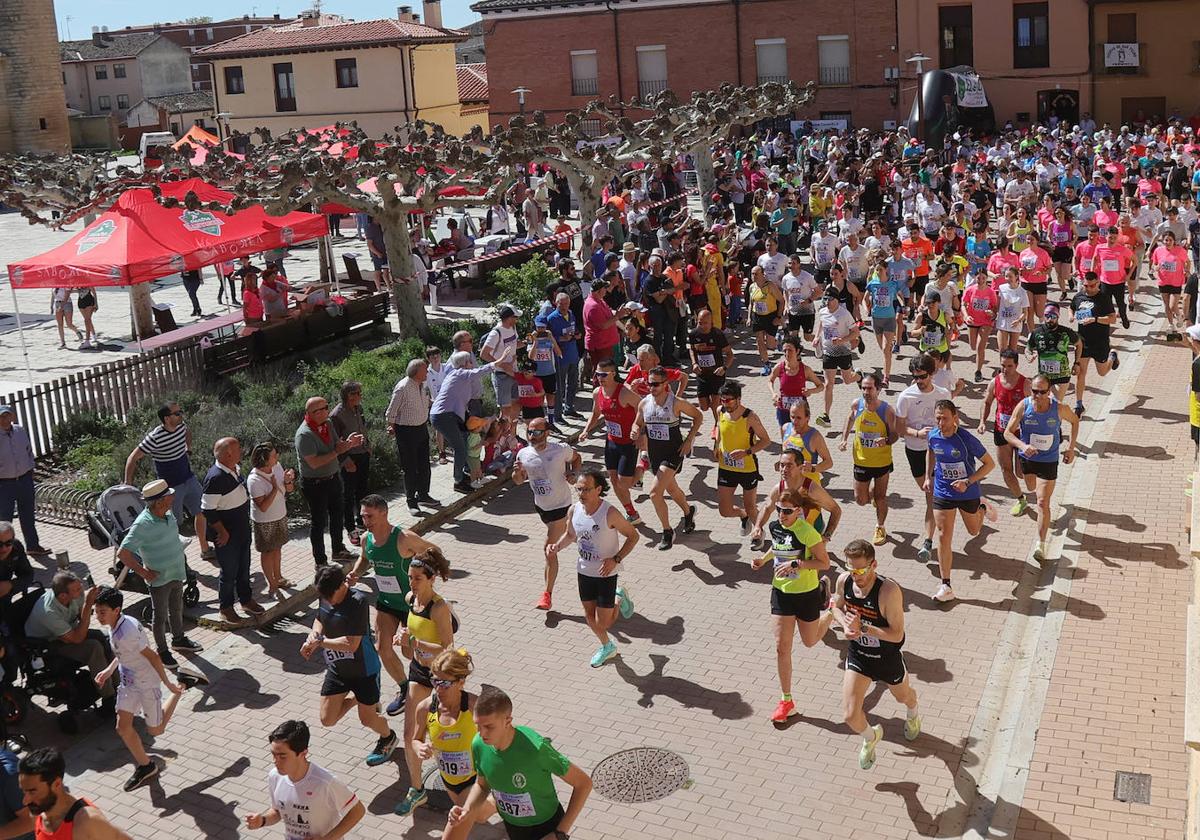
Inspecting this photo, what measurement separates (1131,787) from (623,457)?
5748 millimetres

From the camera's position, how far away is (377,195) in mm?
22219

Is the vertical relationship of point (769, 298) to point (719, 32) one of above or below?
below

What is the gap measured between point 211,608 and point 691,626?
167 inches

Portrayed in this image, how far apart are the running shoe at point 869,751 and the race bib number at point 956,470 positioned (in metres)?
2.91

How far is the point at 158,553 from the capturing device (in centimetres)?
1029

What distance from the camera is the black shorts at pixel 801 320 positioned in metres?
18.2

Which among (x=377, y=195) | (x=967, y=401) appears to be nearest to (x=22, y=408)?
(x=377, y=195)

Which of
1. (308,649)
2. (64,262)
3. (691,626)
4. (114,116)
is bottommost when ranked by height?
(691,626)

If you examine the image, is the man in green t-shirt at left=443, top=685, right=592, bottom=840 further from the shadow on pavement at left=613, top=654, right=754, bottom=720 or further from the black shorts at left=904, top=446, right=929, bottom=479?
the black shorts at left=904, top=446, right=929, bottom=479

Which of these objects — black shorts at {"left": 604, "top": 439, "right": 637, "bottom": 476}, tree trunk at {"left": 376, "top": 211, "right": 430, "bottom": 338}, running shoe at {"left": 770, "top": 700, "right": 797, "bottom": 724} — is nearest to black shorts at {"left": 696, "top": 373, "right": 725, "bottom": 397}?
black shorts at {"left": 604, "top": 439, "right": 637, "bottom": 476}

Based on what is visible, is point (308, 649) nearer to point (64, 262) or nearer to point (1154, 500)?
point (1154, 500)

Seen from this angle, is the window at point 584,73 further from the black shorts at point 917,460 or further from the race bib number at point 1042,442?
the race bib number at point 1042,442

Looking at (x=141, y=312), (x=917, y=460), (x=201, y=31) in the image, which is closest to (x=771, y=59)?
(x=141, y=312)

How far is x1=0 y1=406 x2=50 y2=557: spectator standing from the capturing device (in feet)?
41.9
